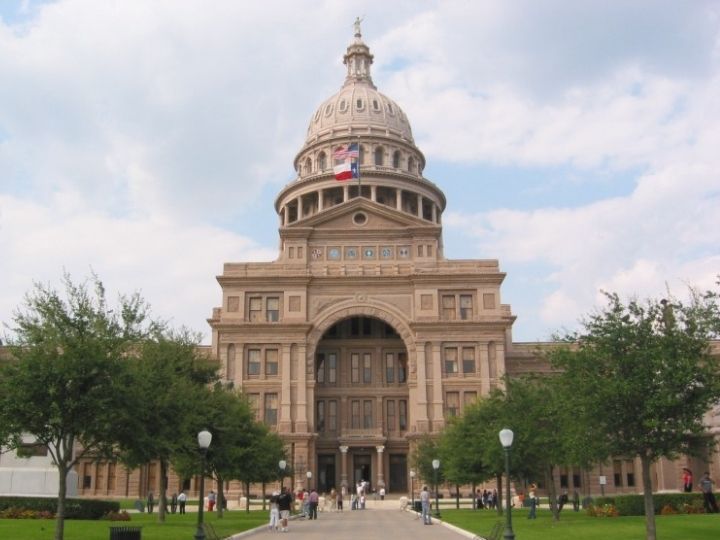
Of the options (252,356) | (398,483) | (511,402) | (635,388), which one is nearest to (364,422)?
(398,483)

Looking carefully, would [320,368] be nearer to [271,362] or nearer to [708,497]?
[271,362]

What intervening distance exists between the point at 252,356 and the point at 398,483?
58.7ft

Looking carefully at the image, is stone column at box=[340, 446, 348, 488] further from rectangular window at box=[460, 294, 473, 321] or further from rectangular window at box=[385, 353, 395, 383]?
rectangular window at box=[460, 294, 473, 321]

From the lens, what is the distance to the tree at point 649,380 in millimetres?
26109

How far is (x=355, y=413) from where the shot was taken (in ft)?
254

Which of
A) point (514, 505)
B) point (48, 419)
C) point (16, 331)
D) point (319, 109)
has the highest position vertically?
point (319, 109)

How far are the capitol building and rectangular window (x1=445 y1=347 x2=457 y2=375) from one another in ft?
0.30

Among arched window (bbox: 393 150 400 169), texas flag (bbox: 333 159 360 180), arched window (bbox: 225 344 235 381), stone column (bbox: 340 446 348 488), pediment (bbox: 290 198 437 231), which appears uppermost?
arched window (bbox: 393 150 400 169)

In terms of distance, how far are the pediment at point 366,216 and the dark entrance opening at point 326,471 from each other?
2153cm

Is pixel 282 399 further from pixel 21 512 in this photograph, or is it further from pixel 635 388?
pixel 635 388

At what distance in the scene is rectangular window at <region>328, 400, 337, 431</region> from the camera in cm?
7719

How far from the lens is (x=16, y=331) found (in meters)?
26.2

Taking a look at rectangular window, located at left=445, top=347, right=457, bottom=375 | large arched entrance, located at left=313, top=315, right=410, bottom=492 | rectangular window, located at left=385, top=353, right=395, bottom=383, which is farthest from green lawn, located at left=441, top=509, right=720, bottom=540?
rectangular window, located at left=385, top=353, right=395, bottom=383

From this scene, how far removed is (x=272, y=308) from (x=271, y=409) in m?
9.20
